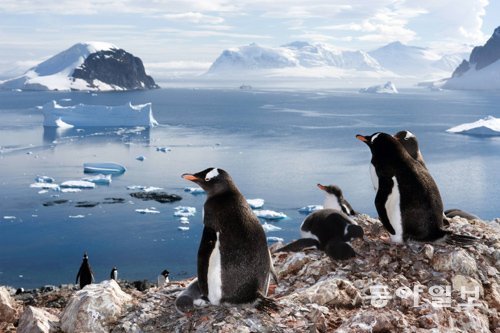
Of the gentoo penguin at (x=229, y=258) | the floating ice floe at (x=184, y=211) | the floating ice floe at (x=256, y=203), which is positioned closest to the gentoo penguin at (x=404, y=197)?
the gentoo penguin at (x=229, y=258)

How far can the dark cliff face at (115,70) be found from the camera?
161 m

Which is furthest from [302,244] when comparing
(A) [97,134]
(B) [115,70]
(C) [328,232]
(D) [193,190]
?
(B) [115,70]

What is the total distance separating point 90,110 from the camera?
6391 centimetres

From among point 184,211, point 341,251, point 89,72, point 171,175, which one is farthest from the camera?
point 89,72

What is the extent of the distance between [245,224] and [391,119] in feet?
248

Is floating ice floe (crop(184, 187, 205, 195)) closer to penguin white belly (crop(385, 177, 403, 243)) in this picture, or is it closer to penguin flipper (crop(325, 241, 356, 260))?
penguin white belly (crop(385, 177, 403, 243))

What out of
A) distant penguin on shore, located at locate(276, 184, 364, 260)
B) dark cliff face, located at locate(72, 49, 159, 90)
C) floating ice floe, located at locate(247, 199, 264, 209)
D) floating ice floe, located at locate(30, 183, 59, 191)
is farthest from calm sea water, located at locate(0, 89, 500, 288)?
dark cliff face, located at locate(72, 49, 159, 90)

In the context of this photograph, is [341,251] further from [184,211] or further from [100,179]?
[100,179]

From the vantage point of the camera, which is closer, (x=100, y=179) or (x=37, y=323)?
(x=37, y=323)

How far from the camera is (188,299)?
535 centimetres

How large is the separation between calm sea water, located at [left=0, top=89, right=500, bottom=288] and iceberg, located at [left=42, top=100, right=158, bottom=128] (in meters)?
1.66

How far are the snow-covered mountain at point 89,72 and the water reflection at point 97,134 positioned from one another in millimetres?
95179

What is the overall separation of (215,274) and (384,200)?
2415mm

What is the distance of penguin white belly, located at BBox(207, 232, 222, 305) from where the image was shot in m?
5.22
